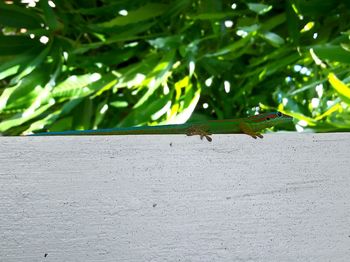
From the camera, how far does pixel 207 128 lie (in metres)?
0.78

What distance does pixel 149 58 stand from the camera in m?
1.42

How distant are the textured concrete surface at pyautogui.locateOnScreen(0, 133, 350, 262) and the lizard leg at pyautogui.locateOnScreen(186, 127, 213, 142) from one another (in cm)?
1

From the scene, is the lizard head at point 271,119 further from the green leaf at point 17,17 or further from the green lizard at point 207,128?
the green leaf at point 17,17

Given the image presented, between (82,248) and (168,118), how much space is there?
2.34ft

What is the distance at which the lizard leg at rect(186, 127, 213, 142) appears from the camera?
2.25ft

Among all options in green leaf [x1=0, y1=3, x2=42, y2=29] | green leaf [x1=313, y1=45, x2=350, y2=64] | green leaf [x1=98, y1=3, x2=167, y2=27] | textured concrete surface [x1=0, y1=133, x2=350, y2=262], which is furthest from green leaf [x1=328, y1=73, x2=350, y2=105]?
green leaf [x1=0, y1=3, x2=42, y2=29]

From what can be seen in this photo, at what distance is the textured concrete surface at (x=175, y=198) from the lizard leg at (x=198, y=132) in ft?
0.04

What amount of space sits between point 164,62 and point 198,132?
605mm

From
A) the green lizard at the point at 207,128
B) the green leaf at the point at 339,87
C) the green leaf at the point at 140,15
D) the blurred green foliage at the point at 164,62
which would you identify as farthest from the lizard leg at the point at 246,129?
the green leaf at the point at 140,15

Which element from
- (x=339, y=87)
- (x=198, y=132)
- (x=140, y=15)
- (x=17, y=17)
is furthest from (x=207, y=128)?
(x=17, y=17)

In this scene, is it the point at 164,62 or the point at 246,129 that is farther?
the point at 164,62

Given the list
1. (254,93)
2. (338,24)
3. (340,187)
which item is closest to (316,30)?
(338,24)

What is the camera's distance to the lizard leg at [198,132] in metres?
0.69

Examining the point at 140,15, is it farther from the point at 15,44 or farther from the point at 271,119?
the point at 271,119
